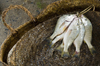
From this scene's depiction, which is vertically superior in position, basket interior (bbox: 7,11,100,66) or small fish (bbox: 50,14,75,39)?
small fish (bbox: 50,14,75,39)

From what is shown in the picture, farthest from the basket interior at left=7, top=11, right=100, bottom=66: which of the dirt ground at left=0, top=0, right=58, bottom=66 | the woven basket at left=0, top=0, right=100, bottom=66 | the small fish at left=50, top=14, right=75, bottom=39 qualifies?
the dirt ground at left=0, top=0, right=58, bottom=66

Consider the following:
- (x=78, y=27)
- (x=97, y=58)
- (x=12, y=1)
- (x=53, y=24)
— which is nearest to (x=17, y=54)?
(x=53, y=24)

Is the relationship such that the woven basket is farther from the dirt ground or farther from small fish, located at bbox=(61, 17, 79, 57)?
the dirt ground

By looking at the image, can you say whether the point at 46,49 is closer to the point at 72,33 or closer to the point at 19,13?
the point at 72,33

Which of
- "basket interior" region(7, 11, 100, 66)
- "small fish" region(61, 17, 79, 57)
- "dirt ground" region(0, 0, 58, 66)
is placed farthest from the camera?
"dirt ground" region(0, 0, 58, 66)

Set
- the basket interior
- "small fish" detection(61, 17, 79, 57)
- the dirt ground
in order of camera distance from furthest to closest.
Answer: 1. the dirt ground
2. the basket interior
3. "small fish" detection(61, 17, 79, 57)

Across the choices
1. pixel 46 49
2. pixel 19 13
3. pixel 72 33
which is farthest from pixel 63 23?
pixel 19 13

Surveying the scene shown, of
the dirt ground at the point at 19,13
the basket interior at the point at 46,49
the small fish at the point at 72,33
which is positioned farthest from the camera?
the dirt ground at the point at 19,13

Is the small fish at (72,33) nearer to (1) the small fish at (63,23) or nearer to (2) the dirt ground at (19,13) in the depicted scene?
(1) the small fish at (63,23)

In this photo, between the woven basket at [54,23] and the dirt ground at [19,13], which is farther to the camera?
the dirt ground at [19,13]

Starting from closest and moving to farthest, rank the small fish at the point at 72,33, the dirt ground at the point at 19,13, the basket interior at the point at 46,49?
the small fish at the point at 72,33 < the basket interior at the point at 46,49 < the dirt ground at the point at 19,13

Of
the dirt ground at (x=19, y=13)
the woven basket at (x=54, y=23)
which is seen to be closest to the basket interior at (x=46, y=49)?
the woven basket at (x=54, y=23)

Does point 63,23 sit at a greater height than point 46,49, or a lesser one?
greater

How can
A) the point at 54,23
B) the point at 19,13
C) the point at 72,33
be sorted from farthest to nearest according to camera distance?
1. the point at 19,13
2. the point at 54,23
3. the point at 72,33
